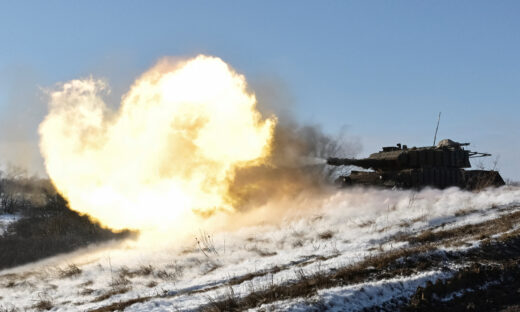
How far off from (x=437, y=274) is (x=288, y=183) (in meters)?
21.1

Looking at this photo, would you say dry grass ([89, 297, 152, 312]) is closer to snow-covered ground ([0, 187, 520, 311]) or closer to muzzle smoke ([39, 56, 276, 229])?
snow-covered ground ([0, 187, 520, 311])

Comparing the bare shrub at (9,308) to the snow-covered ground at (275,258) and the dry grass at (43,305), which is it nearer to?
the snow-covered ground at (275,258)

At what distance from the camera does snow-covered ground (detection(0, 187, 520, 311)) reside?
451 inches

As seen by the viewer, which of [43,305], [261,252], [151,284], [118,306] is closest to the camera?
[118,306]

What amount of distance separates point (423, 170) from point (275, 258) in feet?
43.5

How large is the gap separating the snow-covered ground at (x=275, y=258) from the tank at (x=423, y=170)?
0.90 metres

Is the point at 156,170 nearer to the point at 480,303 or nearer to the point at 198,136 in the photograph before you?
the point at 198,136

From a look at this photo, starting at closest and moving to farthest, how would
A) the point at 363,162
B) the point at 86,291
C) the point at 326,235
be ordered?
the point at 86,291 < the point at 326,235 < the point at 363,162

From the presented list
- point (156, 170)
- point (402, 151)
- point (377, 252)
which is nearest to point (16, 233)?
point (156, 170)

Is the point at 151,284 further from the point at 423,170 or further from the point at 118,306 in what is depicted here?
the point at 423,170

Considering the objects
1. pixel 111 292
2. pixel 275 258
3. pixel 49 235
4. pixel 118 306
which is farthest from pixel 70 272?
pixel 49 235

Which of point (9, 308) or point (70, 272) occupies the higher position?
point (70, 272)

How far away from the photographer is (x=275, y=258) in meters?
17.2

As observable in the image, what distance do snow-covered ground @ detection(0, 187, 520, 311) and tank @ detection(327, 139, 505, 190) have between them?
902mm
